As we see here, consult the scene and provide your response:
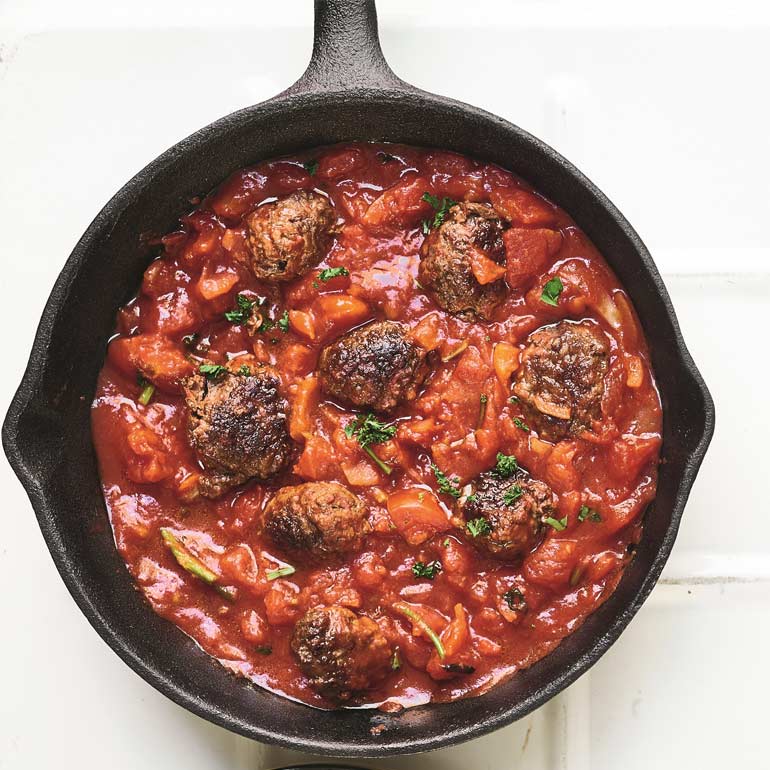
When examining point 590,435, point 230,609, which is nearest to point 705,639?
point 590,435

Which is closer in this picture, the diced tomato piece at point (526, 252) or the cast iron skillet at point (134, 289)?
Answer: the cast iron skillet at point (134, 289)

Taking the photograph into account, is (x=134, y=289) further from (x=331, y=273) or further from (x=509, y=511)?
(x=509, y=511)

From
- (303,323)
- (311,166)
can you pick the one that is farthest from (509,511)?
(311,166)

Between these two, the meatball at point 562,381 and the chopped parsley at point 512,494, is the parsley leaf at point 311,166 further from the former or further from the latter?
the chopped parsley at point 512,494

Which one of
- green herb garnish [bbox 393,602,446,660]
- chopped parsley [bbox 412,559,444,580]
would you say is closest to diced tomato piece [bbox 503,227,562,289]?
chopped parsley [bbox 412,559,444,580]

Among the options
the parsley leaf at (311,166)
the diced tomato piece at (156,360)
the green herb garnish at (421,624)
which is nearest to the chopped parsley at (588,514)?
the green herb garnish at (421,624)
